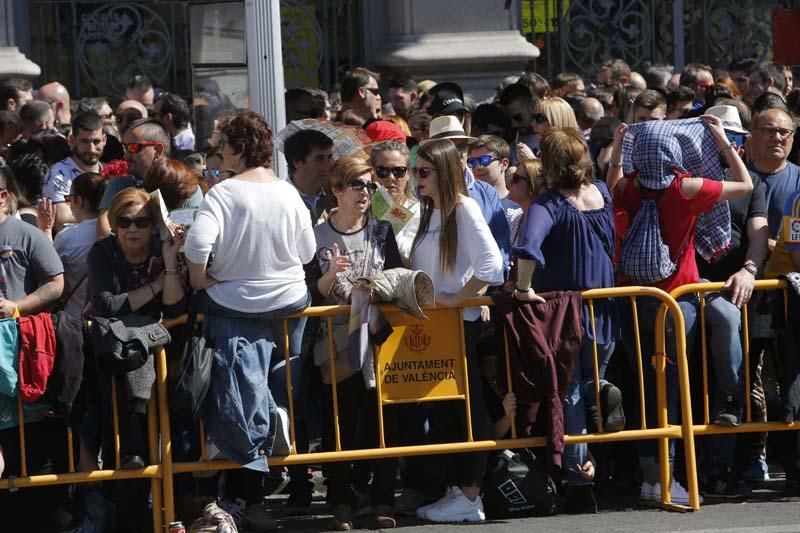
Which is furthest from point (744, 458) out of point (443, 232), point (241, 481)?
point (241, 481)

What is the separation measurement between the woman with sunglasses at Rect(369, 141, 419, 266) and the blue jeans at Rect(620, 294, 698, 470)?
1.20 metres

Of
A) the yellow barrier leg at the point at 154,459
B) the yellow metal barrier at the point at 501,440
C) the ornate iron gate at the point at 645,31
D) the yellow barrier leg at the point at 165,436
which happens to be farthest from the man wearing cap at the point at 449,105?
the ornate iron gate at the point at 645,31

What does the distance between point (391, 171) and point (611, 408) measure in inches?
68.0

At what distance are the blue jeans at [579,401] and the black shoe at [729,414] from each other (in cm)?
65

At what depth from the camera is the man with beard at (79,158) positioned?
10.8 m

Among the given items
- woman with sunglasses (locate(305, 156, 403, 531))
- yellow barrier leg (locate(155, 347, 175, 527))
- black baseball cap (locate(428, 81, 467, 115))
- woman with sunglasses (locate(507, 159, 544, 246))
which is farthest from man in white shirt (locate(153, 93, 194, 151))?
yellow barrier leg (locate(155, 347, 175, 527))

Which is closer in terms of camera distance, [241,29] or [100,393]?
[100,393]

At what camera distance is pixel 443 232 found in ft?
26.7

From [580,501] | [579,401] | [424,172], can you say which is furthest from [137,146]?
[580,501]

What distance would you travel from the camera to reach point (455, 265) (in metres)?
8.09

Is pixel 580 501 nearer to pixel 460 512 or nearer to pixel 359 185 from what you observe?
pixel 460 512

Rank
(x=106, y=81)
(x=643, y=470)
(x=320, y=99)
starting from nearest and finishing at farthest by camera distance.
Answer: (x=643, y=470) → (x=320, y=99) → (x=106, y=81)

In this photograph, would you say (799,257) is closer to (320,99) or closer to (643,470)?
(643,470)

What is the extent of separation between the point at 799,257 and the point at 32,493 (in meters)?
4.23
